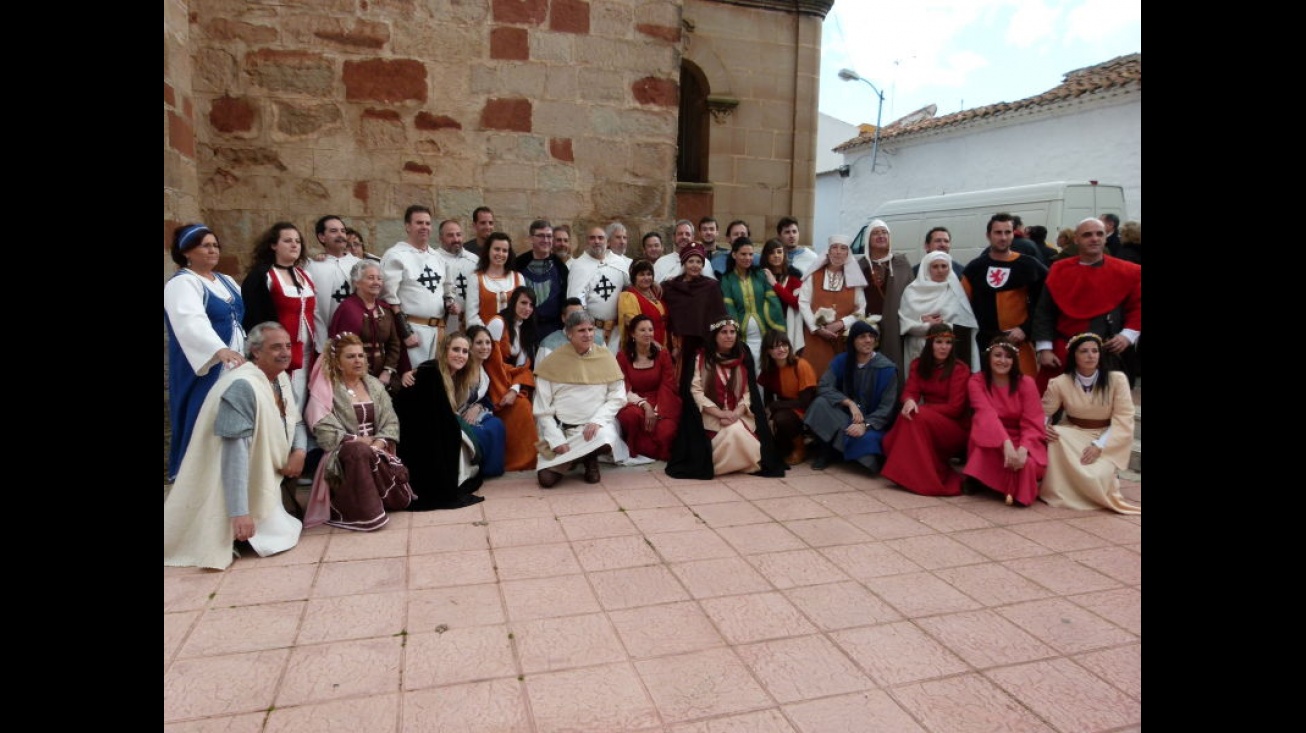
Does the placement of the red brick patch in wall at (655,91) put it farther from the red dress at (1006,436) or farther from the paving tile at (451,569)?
the paving tile at (451,569)

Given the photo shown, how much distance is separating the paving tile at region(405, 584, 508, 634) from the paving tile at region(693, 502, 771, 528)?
1.45 meters

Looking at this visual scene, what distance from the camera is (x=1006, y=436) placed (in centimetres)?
484

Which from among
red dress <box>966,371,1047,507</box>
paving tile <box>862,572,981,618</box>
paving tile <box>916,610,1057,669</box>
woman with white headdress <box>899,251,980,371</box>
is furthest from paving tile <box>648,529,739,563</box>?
woman with white headdress <box>899,251,980,371</box>

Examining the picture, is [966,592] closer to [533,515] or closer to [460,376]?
[533,515]

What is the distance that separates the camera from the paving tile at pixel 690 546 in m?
3.90

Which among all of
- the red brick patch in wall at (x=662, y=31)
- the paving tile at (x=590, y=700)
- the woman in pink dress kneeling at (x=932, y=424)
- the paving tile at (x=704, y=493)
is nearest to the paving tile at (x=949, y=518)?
the woman in pink dress kneeling at (x=932, y=424)

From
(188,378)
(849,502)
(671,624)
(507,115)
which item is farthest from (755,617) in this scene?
(507,115)

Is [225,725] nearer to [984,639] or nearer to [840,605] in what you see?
[840,605]

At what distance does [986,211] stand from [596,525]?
8324 millimetres

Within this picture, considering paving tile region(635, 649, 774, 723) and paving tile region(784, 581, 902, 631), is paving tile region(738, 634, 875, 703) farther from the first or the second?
paving tile region(784, 581, 902, 631)

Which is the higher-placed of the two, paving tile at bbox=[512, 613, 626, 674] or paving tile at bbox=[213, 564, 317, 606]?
paving tile at bbox=[213, 564, 317, 606]

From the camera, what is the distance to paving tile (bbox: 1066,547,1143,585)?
3709 millimetres

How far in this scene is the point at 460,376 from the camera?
5359 mm
